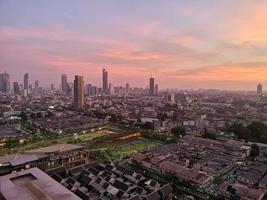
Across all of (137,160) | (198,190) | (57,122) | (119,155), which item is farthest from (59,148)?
(57,122)

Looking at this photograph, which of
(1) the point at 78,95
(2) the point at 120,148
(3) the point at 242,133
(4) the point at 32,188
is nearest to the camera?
(4) the point at 32,188

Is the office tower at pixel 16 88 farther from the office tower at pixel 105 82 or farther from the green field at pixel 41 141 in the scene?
the green field at pixel 41 141

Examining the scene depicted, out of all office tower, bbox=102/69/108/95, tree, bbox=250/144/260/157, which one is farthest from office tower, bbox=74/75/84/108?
office tower, bbox=102/69/108/95

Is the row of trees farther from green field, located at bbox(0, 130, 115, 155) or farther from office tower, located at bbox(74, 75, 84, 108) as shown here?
office tower, located at bbox(74, 75, 84, 108)

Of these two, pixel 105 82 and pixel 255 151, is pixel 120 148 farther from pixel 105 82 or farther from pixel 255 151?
pixel 105 82

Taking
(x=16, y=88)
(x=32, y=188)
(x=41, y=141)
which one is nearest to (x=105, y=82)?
(x=16, y=88)

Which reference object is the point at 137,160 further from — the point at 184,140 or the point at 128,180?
the point at 184,140

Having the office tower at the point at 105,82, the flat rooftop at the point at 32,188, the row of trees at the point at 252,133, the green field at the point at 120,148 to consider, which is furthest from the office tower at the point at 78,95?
the office tower at the point at 105,82

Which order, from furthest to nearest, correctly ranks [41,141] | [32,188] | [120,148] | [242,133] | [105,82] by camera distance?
[105,82] < [242,133] < [41,141] < [120,148] < [32,188]
